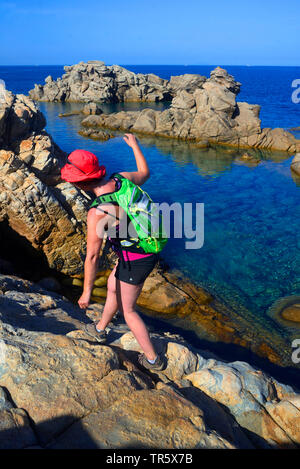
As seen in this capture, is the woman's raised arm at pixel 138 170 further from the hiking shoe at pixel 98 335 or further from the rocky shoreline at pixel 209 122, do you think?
the rocky shoreline at pixel 209 122

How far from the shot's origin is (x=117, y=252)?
3754 mm

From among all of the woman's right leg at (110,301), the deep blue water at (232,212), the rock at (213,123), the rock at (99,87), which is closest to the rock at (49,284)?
the deep blue water at (232,212)

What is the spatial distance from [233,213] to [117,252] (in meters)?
12.7

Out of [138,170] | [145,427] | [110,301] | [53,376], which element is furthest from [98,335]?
[138,170]

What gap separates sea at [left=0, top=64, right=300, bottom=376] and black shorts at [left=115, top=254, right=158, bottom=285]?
5.70 m

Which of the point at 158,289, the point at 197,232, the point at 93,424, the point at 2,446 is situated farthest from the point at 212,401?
the point at 197,232

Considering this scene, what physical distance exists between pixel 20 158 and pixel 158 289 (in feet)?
17.6

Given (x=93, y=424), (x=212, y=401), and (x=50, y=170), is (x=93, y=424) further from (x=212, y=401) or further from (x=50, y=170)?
(x=50, y=170)

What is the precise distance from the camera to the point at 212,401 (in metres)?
3.76

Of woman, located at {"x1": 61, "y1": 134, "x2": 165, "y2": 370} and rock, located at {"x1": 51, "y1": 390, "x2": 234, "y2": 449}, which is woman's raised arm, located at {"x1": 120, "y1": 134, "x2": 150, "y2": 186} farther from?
rock, located at {"x1": 51, "y1": 390, "x2": 234, "y2": 449}

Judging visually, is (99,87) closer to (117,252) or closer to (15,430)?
(117,252)

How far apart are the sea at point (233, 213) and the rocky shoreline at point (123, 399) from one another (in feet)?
15.3

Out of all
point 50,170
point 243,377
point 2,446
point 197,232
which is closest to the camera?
point 2,446

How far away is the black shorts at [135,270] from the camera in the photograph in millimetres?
3670
